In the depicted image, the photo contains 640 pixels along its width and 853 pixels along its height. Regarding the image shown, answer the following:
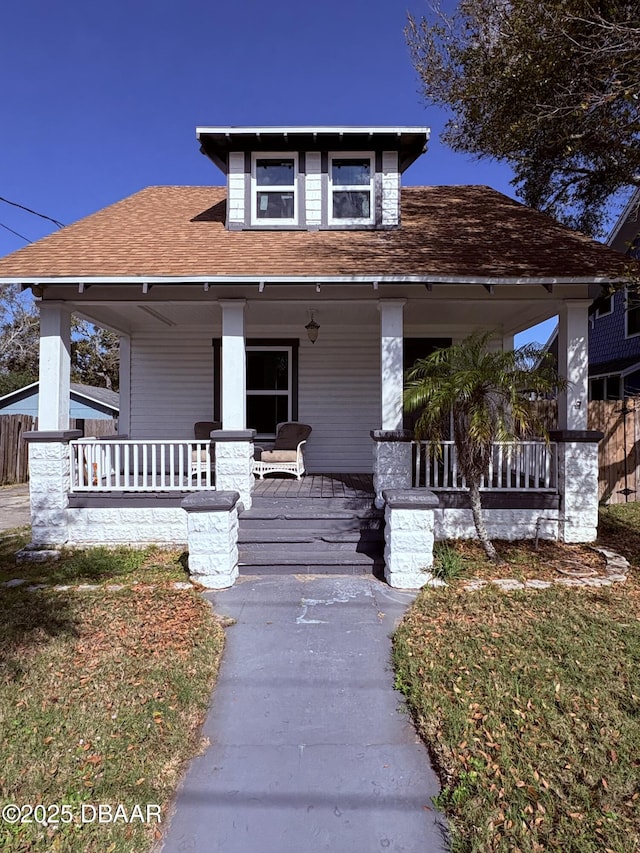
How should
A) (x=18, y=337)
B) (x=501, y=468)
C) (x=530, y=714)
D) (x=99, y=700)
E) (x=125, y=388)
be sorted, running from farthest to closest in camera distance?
(x=18, y=337) < (x=125, y=388) < (x=501, y=468) < (x=99, y=700) < (x=530, y=714)

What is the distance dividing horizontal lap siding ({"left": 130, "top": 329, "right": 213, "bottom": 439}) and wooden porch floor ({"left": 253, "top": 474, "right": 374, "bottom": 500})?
2.06m

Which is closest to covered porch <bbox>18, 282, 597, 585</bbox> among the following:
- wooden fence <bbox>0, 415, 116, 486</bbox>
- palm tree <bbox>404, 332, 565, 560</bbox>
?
palm tree <bbox>404, 332, 565, 560</bbox>

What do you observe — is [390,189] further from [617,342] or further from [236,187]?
[617,342]

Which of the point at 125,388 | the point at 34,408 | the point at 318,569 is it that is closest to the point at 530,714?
the point at 318,569

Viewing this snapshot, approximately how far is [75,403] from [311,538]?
20.2 meters

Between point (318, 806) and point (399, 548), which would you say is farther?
point (399, 548)

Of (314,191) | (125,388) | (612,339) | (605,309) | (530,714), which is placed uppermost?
(314,191)

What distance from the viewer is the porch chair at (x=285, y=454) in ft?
24.2

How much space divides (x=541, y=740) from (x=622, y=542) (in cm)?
459

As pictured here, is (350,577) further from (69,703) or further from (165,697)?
(69,703)

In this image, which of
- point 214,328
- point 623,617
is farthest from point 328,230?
point 623,617

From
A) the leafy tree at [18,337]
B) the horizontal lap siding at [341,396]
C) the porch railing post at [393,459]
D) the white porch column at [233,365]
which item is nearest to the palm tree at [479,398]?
the porch railing post at [393,459]

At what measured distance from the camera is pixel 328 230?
7473mm

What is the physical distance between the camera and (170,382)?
8.63 m
